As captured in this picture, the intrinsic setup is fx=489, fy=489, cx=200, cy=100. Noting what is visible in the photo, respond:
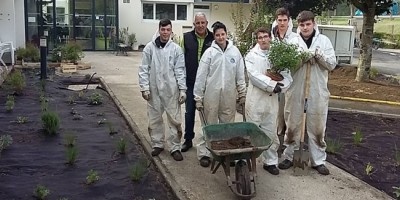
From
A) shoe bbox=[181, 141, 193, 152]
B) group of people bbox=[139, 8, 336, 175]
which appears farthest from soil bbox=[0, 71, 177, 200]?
group of people bbox=[139, 8, 336, 175]

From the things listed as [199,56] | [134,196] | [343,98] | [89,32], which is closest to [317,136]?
[199,56]

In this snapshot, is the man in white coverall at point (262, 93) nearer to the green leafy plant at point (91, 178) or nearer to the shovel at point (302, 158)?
the shovel at point (302, 158)

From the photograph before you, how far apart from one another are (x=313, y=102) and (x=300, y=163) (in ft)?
2.12

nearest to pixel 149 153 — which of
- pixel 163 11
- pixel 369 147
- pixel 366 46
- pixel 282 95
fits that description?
pixel 282 95

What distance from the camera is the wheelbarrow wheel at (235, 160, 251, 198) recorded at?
4293 millimetres

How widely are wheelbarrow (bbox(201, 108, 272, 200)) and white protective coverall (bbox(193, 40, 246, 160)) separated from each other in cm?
40

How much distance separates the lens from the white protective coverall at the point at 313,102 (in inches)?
195

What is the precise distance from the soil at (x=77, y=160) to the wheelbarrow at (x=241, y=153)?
0.64 meters

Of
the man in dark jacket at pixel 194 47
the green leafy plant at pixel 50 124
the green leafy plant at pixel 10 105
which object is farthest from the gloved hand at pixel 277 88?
the green leafy plant at pixel 10 105

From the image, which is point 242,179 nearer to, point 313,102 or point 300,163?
point 300,163

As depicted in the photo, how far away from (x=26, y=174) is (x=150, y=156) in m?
1.37

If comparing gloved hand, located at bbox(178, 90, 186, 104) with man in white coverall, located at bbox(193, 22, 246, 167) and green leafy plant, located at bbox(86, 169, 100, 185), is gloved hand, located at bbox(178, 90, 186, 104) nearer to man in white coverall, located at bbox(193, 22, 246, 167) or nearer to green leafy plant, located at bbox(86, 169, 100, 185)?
man in white coverall, located at bbox(193, 22, 246, 167)

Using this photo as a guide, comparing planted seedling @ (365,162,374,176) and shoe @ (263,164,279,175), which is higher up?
shoe @ (263,164,279,175)

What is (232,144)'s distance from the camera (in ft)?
15.1
